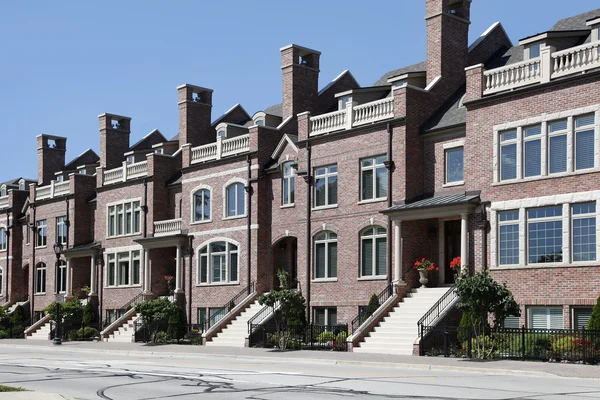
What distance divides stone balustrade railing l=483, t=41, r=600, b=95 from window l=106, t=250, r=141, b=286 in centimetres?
2554

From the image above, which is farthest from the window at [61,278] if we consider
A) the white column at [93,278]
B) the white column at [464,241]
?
the white column at [464,241]

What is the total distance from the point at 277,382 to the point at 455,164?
17.0m

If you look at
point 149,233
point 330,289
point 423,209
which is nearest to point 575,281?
point 423,209

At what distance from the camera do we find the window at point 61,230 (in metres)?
56.6

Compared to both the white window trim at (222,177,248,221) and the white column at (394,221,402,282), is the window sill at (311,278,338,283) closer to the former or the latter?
the white column at (394,221,402,282)

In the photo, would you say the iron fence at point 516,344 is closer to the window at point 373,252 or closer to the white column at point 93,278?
the window at point 373,252

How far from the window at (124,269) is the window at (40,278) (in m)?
8.80

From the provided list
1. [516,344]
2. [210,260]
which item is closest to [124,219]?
[210,260]

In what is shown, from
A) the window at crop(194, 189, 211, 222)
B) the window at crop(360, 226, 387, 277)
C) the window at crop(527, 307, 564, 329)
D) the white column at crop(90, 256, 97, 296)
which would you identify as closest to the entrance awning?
the window at crop(360, 226, 387, 277)

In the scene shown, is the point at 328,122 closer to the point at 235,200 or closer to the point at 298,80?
the point at 298,80

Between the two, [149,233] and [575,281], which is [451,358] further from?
[149,233]

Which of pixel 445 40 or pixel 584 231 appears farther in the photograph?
pixel 445 40

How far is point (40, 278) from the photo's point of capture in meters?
59.3

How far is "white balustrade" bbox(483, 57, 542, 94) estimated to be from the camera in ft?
98.9
